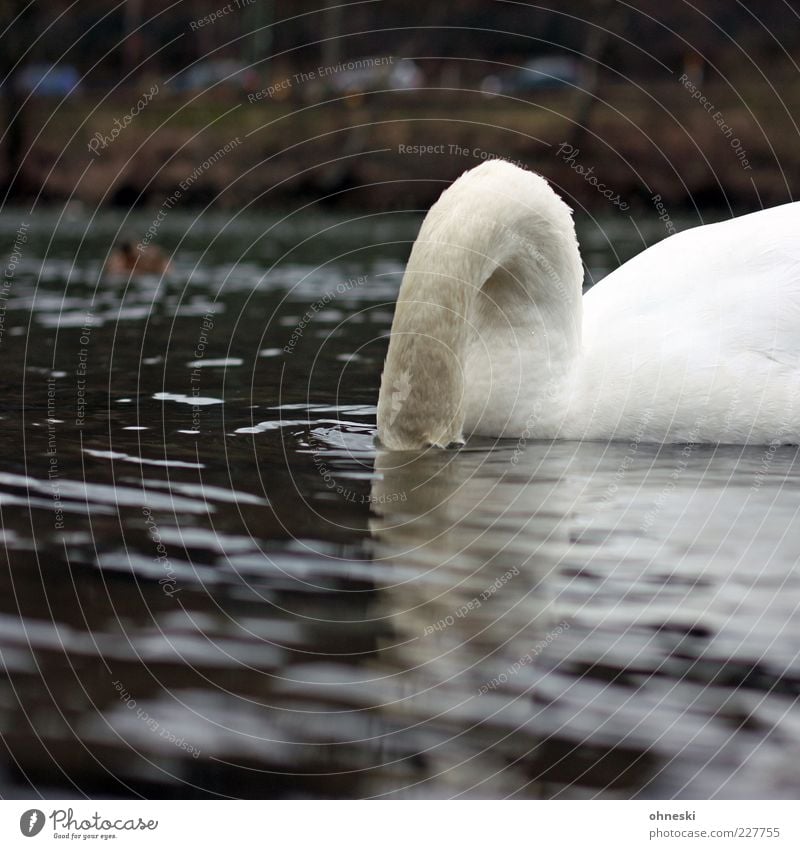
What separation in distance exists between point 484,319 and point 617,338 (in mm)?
614

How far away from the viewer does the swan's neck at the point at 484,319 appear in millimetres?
5609

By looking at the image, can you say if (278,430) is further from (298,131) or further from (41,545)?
(298,131)

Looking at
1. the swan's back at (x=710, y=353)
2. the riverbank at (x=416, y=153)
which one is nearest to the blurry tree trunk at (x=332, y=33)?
the riverbank at (x=416, y=153)

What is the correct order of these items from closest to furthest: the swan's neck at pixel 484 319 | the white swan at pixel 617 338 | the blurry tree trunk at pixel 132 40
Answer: the swan's neck at pixel 484 319 < the white swan at pixel 617 338 < the blurry tree trunk at pixel 132 40

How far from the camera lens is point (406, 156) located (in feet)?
128

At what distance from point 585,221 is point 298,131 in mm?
14332

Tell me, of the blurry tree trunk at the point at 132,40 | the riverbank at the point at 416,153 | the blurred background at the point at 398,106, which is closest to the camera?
the riverbank at the point at 416,153

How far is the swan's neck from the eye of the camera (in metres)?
5.61

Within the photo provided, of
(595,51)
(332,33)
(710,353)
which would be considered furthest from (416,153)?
(710,353)

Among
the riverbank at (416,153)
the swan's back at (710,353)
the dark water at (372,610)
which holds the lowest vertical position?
the dark water at (372,610)

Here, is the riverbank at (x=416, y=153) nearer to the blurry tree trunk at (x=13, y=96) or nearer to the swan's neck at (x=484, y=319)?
the blurry tree trunk at (x=13, y=96)

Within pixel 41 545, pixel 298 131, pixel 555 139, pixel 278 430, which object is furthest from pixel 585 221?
pixel 41 545

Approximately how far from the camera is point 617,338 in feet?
21.5

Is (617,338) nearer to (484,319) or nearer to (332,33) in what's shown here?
(484,319)
